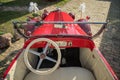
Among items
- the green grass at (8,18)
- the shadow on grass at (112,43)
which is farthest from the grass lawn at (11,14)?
the shadow on grass at (112,43)

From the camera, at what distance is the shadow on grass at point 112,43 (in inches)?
276

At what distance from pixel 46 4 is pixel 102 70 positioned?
8.38m

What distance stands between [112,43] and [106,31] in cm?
107

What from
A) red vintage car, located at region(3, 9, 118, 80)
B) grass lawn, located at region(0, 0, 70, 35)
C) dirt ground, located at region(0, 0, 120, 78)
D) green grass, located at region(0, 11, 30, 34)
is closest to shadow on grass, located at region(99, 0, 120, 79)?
dirt ground, located at region(0, 0, 120, 78)

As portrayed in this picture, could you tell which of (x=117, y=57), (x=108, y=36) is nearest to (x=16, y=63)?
(x=117, y=57)

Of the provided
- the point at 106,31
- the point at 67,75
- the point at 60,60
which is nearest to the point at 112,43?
the point at 106,31

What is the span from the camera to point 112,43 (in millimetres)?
8250

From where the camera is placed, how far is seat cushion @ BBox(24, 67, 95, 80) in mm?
4574

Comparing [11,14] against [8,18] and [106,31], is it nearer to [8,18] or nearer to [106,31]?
[8,18]

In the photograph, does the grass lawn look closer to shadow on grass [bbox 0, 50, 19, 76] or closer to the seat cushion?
shadow on grass [bbox 0, 50, 19, 76]

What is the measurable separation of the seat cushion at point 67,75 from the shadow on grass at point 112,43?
6.48ft

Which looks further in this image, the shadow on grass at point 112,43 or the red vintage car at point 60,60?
the shadow on grass at point 112,43

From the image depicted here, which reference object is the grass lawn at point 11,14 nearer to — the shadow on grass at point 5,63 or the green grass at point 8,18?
the green grass at point 8,18

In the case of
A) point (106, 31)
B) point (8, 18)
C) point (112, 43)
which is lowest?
point (112, 43)
